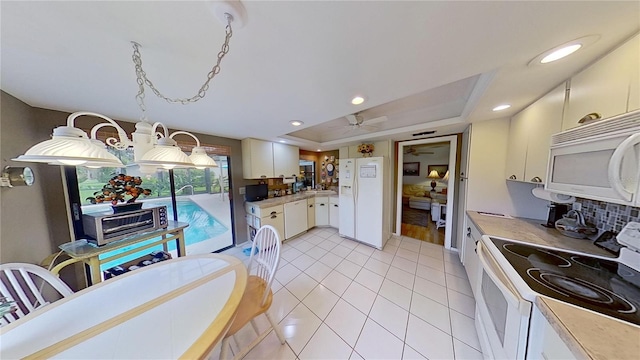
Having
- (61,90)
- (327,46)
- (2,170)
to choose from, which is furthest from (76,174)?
(327,46)

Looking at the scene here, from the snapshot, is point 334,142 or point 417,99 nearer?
point 417,99

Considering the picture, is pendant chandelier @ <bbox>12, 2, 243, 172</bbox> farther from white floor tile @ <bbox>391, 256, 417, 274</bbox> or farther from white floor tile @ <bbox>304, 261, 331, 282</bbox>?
white floor tile @ <bbox>391, 256, 417, 274</bbox>

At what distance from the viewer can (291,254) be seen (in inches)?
109

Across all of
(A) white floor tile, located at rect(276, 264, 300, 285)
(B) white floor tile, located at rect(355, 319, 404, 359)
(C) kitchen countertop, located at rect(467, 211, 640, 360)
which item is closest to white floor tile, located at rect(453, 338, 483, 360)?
(B) white floor tile, located at rect(355, 319, 404, 359)

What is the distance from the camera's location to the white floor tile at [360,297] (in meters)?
1.74

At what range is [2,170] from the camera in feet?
3.92

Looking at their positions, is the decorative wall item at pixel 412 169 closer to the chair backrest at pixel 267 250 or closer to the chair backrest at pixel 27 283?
the chair backrest at pixel 267 250

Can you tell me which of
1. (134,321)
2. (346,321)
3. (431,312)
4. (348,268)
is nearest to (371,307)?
(346,321)

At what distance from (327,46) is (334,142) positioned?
253 centimetres

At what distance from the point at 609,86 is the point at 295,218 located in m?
3.36

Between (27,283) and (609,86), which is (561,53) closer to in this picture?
(609,86)

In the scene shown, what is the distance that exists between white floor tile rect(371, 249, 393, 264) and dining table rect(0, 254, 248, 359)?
206 centimetres

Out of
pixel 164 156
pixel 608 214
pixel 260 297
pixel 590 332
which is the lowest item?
pixel 260 297

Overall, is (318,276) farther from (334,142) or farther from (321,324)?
(334,142)
